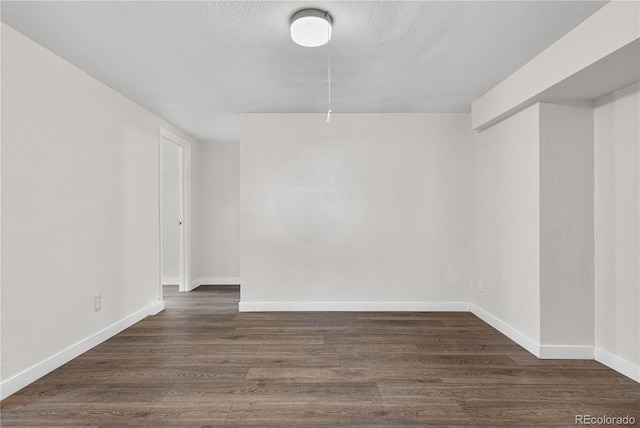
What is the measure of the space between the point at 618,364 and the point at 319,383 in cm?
216

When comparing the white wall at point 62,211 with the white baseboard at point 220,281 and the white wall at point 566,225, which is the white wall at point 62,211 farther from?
the white wall at point 566,225

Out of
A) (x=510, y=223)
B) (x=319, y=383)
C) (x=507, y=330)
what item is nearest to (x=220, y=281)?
(x=319, y=383)

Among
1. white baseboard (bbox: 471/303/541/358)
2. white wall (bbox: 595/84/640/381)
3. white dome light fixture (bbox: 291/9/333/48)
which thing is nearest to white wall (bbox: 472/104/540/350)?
white baseboard (bbox: 471/303/541/358)

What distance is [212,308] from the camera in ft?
13.8

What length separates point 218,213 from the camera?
5.69 m

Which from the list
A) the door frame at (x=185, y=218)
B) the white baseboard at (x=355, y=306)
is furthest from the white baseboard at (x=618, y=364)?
the door frame at (x=185, y=218)

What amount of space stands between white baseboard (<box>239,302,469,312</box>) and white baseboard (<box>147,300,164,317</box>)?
987 millimetres

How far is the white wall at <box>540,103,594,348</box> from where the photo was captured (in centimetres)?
268

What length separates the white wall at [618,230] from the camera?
2.33 meters

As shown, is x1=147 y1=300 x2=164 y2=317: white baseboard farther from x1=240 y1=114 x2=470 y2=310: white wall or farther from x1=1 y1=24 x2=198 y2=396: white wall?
x1=240 y1=114 x2=470 y2=310: white wall

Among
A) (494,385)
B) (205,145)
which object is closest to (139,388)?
(494,385)

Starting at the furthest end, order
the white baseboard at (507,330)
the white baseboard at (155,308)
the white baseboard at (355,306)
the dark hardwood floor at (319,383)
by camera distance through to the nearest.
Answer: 1. the white baseboard at (355,306)
2. the white baseboard at (155,308)
3. the white baseboard at (507,330)
4. the dark hardwood floor at (319,383)

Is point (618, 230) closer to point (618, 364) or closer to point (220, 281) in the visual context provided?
point (618, 364)

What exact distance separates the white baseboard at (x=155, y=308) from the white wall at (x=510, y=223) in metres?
3.73
